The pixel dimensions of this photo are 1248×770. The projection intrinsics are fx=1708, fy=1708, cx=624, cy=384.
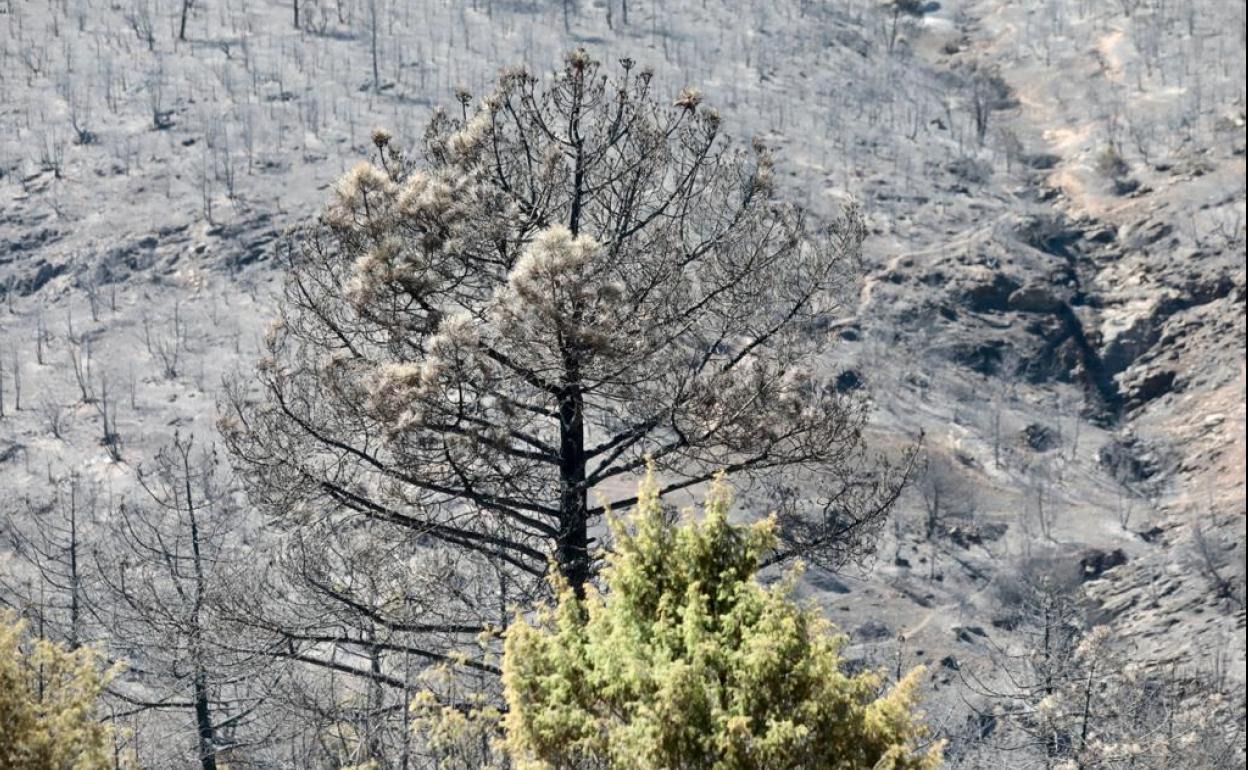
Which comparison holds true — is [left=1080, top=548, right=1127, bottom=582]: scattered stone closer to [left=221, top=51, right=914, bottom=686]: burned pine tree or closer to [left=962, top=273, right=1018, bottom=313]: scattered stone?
[left=962, top=273, right=1018, bottom=313]: scattered stone

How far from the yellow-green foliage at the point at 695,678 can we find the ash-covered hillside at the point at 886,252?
64.7ft

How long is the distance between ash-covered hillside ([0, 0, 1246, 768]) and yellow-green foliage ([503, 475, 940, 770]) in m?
19.7

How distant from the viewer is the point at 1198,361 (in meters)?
63.1

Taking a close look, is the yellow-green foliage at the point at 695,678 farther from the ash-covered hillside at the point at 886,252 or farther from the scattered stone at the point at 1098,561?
the scattered stone at the point at 1098,561

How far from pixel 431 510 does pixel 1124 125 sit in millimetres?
71885

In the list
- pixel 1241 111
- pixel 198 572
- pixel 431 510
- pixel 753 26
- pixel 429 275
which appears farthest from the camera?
pixel 753 26

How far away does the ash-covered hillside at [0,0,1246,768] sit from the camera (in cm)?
4656

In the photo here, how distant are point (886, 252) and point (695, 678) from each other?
57.8 metres

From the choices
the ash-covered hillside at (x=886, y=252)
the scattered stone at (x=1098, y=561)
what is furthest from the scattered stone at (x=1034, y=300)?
the scattered stone at (x=1098, y=561)

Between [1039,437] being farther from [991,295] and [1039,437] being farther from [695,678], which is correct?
[695,678]

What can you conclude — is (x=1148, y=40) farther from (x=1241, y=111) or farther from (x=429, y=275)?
(x=429, y=275)

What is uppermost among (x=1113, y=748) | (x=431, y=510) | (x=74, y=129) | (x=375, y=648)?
(x=74, y=129)

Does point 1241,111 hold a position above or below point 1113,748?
above

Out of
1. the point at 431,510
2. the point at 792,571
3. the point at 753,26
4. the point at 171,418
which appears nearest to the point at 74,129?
the point at 171,418
